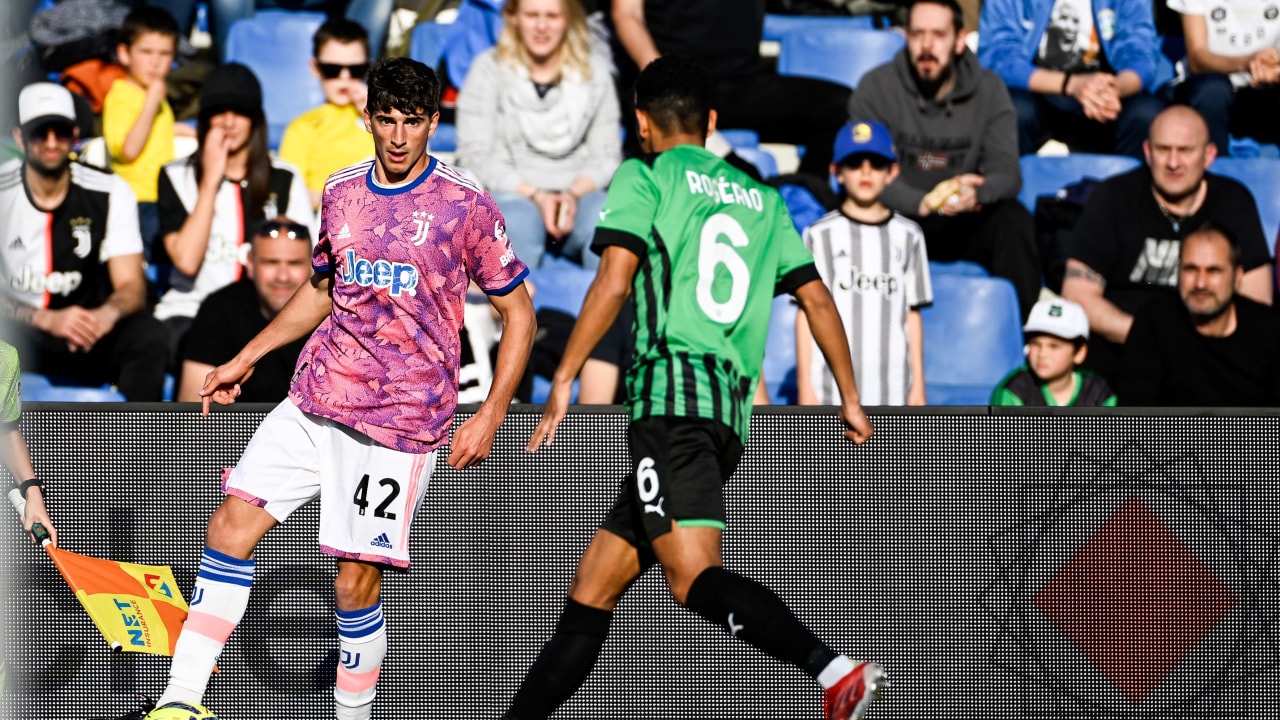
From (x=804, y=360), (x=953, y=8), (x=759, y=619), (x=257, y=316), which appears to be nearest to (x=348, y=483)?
(x=759, y=619)

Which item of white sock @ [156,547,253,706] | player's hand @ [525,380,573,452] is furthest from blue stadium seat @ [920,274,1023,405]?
white sock @ [156,547,253,706]

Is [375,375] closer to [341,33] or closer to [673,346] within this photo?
[673,346]

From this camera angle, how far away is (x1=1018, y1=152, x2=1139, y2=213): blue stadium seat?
28.2 feet

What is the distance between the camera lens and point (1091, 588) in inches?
208

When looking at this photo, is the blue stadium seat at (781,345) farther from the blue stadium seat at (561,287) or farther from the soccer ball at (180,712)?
the soccer ball at (180,712)

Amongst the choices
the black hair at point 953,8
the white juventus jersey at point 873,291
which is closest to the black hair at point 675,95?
the white juventus jersey at point 873,291

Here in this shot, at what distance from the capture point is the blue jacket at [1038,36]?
29.2ft

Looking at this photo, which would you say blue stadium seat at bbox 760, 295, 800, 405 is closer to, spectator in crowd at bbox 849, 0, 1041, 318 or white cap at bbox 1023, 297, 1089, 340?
spectator in crowd at bbox 849, 0, 1041, 318

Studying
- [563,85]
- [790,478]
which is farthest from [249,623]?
[563,85]

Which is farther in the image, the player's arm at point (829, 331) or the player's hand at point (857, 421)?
the player's hand at point (857, 421)

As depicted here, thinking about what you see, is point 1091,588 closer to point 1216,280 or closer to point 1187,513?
point 1187,513

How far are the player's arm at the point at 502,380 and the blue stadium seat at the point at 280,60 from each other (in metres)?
5.49

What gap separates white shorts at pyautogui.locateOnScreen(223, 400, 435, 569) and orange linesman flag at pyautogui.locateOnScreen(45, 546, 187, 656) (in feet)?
2.67

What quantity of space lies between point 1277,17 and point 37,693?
7569 mm
